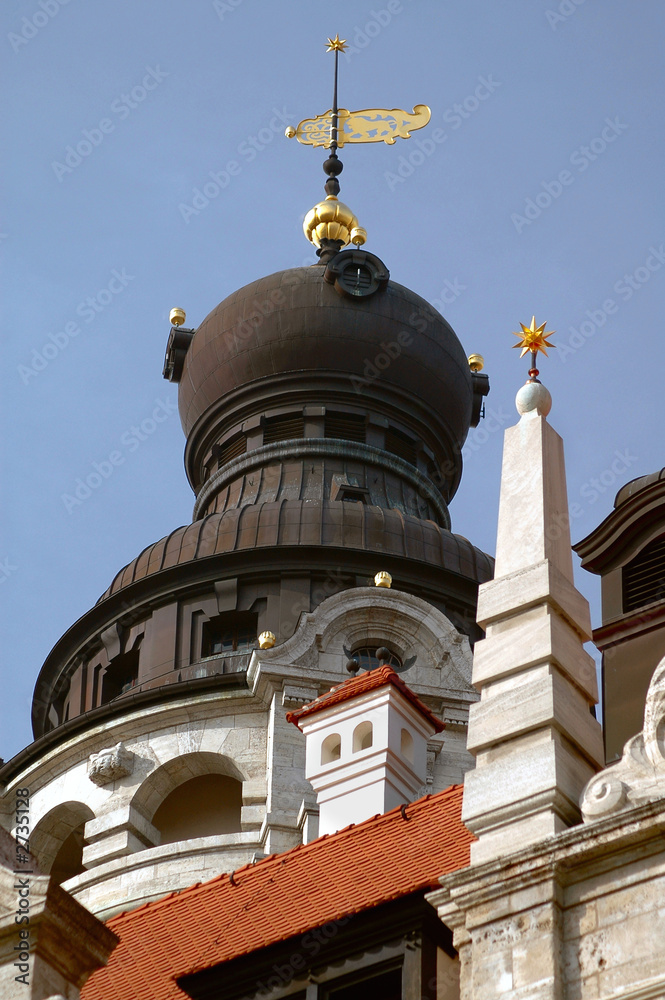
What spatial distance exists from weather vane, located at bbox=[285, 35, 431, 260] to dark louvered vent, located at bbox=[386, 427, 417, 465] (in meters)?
6.34

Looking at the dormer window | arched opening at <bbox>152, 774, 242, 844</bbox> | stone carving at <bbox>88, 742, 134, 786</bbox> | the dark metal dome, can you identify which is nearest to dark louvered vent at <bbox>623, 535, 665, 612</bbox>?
the dormer window

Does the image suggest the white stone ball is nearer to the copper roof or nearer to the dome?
the copper roof

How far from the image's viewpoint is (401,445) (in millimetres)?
51562

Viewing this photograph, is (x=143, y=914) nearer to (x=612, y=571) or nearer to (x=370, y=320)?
(x=612, y=571)

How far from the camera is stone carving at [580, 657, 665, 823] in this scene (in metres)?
16.0

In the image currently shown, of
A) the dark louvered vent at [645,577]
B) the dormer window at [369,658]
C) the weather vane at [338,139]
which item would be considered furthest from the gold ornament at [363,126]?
the dark louvered vent at [645,577]

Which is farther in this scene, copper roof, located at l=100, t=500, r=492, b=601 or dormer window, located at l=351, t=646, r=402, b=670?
copper roof, located at l=100, t=500, r=492, b=601

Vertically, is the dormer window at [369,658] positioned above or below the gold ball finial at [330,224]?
below

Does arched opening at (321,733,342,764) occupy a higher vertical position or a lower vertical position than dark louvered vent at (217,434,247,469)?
lower

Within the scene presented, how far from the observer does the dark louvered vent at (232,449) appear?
5150cm

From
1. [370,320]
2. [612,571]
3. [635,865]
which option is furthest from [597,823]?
[370,320]

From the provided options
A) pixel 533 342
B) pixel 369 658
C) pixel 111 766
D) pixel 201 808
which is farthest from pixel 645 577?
pixel 201 808

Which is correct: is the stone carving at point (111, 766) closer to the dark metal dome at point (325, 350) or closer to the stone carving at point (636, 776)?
the dark metal dome at point (325, 350)

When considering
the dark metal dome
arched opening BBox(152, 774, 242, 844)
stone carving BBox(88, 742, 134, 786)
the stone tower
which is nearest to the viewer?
the stone tower
